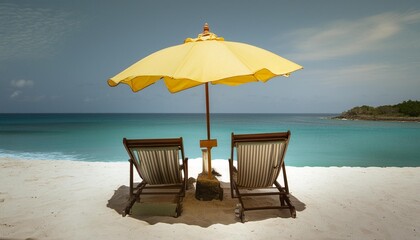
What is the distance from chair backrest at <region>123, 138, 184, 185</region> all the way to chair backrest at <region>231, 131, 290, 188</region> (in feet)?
2.44

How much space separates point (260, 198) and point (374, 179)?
2.65 meters

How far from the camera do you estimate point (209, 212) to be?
11.2 ft

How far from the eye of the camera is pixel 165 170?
3.54 metres

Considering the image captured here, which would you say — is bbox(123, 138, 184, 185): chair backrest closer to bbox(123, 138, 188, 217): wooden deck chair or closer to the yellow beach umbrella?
bbox(123, 138, 188, 217): wooden deck chair

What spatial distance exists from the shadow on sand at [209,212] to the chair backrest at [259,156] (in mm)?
381

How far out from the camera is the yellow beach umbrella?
8.77 ft

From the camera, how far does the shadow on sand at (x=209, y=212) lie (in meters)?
3.17

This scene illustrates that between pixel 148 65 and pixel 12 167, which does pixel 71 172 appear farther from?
pixel 148 65

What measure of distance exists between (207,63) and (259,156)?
135 cm

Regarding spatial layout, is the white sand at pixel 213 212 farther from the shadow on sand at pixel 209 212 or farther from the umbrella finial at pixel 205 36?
the umbrella finial at pixel 205 36

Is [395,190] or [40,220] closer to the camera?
[40,220]

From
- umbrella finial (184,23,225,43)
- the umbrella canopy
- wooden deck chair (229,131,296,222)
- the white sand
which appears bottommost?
the white sand

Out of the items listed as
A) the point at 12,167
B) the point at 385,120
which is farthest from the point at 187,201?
the point at 385,120

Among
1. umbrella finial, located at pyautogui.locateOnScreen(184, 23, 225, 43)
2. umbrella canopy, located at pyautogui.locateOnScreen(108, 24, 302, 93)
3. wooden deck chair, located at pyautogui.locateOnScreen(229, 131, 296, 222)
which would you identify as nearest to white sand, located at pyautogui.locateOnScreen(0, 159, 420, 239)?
wooden deck chair, located at pyautogui.locateOnScreen(229, 131, 296, 222)
